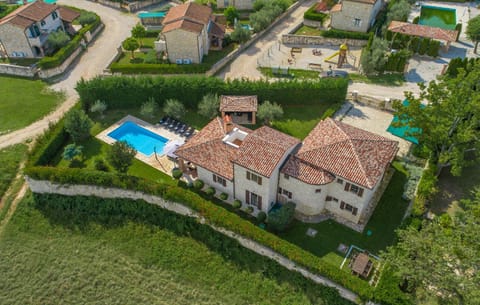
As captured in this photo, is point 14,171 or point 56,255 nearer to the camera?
point 56,255

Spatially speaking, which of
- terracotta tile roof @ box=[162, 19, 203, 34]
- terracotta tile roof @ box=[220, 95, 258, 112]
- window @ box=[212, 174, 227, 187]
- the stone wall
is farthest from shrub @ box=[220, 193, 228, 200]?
the stone wall

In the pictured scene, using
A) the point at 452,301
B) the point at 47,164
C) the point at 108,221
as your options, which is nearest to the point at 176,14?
the point at 47,164

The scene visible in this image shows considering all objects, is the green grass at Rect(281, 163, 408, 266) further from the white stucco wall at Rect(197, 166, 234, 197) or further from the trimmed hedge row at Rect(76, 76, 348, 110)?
the trimmed hedge row at Rect(76, 76, 348, 110)

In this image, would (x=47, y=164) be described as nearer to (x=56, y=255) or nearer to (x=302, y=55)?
(x=56, y=255)

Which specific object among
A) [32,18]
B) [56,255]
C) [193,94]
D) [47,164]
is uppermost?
[32,18]

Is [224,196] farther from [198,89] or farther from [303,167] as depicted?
[198,89]

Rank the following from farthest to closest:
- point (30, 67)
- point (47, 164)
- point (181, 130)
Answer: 1. point (30, 67)
2. point (181, 130)
3. point (47, 164)
